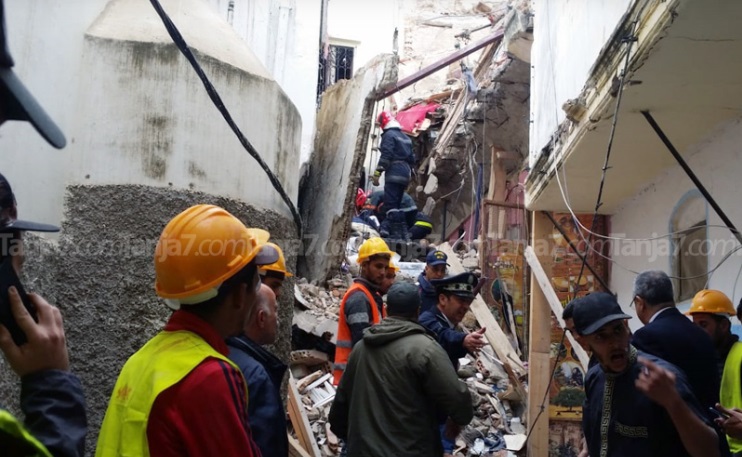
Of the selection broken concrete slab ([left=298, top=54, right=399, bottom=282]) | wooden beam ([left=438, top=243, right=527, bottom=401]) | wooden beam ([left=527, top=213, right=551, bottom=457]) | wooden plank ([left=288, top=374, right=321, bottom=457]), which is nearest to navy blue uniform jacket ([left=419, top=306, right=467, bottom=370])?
wooden plank ([left=288, top=374, right=321, bottom=457])

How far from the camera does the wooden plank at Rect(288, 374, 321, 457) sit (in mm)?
5492

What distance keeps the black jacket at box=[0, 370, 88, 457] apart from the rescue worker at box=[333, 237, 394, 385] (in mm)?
3337

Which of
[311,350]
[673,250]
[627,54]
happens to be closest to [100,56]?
[627,54]

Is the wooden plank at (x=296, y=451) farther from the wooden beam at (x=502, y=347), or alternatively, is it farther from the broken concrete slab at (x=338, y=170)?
the broken concrete slab at (x=338, y=170)

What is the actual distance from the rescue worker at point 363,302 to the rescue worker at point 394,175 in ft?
22.7

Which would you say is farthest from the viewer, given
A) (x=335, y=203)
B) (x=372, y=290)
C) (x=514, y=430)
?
(x=335, y=203)

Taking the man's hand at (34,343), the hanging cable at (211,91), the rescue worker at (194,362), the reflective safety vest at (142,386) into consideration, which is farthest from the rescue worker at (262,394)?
the hanging cable at (211,91)

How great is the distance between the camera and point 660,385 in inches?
90.6

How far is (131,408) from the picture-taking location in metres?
1.68

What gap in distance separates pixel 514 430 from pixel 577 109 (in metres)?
4.00

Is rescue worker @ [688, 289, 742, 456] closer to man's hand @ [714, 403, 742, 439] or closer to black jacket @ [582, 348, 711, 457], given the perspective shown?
man's hand @ [714, 403, 742, 439]

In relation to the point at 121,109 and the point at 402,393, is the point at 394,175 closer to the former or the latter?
the point at 121,109

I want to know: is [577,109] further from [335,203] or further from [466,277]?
[335,203]

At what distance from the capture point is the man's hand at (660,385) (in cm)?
229
